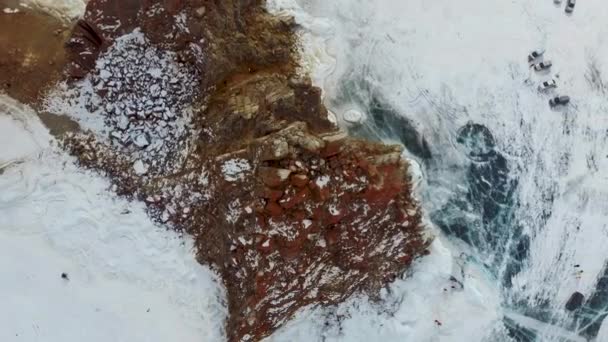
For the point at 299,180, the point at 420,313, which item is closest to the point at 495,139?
the point at 420,313

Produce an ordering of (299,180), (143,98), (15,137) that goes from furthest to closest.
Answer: (15,137) < (143,98) < (299,180)

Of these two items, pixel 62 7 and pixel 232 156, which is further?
pixel 62 7

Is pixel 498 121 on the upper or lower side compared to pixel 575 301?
upper

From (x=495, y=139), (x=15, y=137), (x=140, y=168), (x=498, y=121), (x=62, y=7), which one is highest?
(x=498, y=121)

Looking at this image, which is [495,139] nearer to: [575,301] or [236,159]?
[575,301]

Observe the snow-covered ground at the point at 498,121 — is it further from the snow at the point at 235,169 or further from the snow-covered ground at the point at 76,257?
the snow-covered ground at the point at 76,257

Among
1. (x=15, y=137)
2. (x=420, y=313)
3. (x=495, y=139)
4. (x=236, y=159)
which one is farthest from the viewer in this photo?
(x=495, y=139)

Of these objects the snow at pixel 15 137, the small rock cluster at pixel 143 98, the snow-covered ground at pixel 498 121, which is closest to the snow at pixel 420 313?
the snow-covered ground at pixel 498 121
